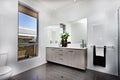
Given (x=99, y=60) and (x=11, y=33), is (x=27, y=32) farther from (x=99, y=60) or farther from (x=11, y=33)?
(x=99, y=60)

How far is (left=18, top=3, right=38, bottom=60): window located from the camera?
2.84 m

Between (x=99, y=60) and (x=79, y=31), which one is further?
(x=79, y=31)

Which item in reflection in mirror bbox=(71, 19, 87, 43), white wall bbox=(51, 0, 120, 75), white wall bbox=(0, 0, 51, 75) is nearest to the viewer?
white wall bbox=(0, 0, 51, 75)

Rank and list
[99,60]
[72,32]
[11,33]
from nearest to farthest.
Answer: [11,33]
[99,60]
[72,32]

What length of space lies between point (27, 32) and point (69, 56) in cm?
Result: 190

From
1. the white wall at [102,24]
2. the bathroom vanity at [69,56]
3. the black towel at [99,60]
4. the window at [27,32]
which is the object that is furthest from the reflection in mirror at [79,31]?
the window at [27,32]

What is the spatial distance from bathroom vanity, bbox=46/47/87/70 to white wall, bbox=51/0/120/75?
352 mm

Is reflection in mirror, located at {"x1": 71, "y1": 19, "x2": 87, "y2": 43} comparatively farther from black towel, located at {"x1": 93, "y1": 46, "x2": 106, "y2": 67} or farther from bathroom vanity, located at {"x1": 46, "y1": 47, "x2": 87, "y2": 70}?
black towel, located at {"x1": 93, "y1": 46, "x2": 106, "y2": 67}

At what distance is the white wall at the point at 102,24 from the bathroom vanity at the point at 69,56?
1.16ft

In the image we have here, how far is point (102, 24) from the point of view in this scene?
9.12 ft

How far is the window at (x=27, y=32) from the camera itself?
112 inches

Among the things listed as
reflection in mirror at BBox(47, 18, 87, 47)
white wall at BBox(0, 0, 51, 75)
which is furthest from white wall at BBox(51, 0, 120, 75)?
white wall at BBox(0, 0, 51, 75)

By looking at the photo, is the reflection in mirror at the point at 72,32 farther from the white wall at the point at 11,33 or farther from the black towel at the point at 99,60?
the white wall at the point at 11,33

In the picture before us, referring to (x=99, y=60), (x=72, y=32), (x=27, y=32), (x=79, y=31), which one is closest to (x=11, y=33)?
(x=27, y=32)
